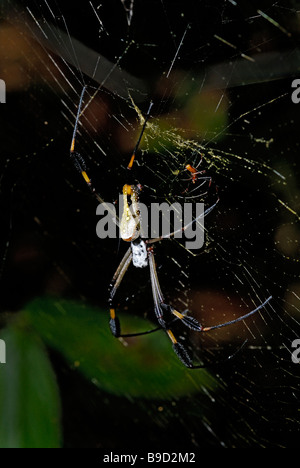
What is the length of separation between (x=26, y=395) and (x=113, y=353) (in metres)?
0.40

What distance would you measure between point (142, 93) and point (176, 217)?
1.12 feet

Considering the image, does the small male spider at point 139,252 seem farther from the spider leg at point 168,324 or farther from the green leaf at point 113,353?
the green leaf at point 113,353

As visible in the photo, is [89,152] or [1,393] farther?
[1,393]

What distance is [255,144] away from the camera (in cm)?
79

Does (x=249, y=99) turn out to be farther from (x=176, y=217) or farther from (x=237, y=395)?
(x=237, y=395)

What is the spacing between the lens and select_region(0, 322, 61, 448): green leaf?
1.38 metres

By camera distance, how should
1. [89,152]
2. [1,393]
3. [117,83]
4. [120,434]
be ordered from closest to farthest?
1. [117,83]
2. [89,152]
3. [1,393]
4. [120,434]

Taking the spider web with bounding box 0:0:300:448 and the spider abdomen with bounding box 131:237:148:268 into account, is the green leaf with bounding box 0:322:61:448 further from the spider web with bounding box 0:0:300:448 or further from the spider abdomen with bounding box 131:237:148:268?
the spider abdomen with bounding box 131:237:148:268

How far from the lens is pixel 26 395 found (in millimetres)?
1406

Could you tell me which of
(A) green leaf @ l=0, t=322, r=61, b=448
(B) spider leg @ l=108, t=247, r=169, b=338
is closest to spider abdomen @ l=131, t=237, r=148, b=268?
(B) spider leg @ l=108, t=247, r=169, b=338

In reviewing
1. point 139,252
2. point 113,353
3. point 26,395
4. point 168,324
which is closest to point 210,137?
point 139,252

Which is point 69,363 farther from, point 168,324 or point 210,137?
point 210,137

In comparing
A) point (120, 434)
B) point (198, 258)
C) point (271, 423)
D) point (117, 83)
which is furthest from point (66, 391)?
point (117, 83)

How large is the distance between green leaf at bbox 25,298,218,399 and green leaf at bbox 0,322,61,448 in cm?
9
